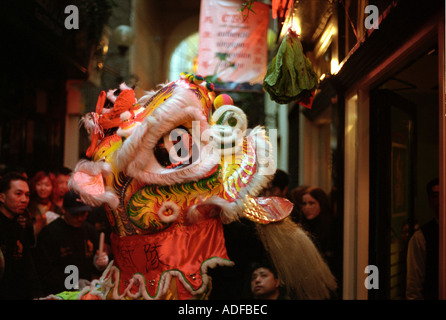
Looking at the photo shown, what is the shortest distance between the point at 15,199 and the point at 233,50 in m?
2.04

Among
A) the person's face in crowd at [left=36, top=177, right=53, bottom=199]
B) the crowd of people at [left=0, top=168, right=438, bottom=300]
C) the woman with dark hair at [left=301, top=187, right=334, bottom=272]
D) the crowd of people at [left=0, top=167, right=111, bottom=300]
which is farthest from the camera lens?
the woman with dark hair at [left=301, top=187, right=334, bottom=272]

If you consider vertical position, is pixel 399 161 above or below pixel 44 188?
above

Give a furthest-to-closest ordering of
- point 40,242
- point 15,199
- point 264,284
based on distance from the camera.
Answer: point 40,242, point 15,199, point 264,284

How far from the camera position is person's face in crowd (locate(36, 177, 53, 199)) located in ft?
10.2

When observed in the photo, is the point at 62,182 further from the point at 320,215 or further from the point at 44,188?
the point at 320,215

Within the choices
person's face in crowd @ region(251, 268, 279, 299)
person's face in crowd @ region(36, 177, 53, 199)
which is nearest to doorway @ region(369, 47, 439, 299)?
person's face in crowd @ region(251, 268, 279, 299)

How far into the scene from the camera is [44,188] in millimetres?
3170

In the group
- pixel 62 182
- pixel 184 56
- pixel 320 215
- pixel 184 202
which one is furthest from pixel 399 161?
pixel 62 182

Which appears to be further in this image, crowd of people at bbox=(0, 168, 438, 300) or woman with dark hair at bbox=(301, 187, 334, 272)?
woman with dark hair at bbox=(301, 187, 334, 272)

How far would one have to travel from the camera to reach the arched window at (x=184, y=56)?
3.84 metres

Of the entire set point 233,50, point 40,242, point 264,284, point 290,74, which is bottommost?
point 264,284

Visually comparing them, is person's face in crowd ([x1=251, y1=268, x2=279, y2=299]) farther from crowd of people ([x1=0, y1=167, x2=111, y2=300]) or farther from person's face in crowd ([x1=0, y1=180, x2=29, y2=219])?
person's face in crowd ([x1=0, y1=180, x2=29, y2=219])

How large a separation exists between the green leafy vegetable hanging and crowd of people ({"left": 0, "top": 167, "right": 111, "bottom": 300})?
135 cm

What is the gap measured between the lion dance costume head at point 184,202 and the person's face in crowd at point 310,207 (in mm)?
1369
